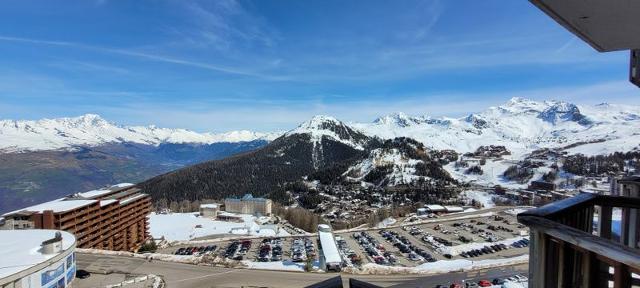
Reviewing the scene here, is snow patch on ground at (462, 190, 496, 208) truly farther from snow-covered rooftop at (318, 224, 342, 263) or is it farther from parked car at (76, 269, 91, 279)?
parked car at (76, 269, 91, 279)

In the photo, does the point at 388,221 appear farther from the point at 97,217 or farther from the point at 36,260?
the point at 36,260

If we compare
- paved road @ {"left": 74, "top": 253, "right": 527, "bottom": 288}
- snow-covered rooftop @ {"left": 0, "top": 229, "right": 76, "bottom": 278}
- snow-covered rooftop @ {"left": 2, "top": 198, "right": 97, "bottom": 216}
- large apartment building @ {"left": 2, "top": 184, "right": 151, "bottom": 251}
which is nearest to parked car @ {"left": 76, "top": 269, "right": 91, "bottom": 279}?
paved road @ {"left": 74, "top": 253, "right": 527, "bottom": 288}

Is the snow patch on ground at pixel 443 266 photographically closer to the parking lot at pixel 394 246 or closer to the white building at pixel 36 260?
the parking lot at pixel 394 246

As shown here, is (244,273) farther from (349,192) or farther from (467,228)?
(349,192)

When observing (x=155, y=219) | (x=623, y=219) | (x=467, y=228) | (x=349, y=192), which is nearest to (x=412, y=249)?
(x=467, y=228)

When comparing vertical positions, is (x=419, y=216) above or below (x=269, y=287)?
below

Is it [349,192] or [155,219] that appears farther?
[349,192]

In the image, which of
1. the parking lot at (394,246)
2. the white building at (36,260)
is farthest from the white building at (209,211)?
the white building at (36,260)
